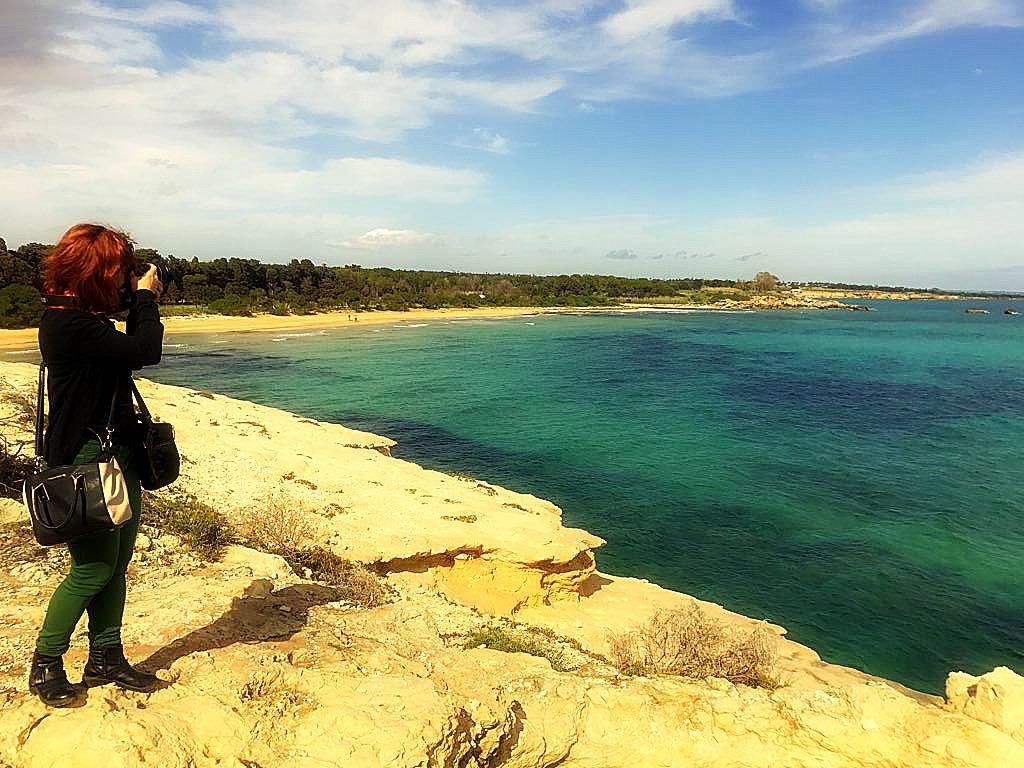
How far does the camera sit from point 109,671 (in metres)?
3.74

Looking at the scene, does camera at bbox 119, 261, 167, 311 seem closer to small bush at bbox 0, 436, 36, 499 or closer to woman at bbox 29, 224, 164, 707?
woman at bbox 29, 224, 164, 707

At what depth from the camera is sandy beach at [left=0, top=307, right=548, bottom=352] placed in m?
52.1

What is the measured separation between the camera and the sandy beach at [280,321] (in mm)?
52125

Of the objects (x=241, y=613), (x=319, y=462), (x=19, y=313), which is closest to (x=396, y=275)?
(x=19, y=313)

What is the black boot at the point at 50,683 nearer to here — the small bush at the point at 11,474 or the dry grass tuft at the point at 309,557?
the dry grass tuft at the point at 309,557

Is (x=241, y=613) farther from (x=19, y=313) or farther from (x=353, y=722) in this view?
(x=19, y=313)

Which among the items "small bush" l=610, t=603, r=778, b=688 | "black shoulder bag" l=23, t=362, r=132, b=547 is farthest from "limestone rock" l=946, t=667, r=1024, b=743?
"black shoulder bag" l=23, t=362, r=132, b=547

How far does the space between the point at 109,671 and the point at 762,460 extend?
22.7 m

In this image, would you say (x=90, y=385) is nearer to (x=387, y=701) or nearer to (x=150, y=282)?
(x=150, y=282)

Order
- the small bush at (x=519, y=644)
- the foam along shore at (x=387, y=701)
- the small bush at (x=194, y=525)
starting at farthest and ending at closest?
the small bush at (x=194, y=525)
the small bush at (x=519, y=644)
the foam along shore at (x=387, y=701)

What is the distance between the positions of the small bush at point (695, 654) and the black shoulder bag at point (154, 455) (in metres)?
5.15

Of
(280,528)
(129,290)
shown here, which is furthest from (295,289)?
(129,290)

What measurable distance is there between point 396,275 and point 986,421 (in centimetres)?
11419

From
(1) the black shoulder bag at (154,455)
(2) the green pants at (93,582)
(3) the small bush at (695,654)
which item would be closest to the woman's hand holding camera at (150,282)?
(1) the black shoulder bag at (154,455)
